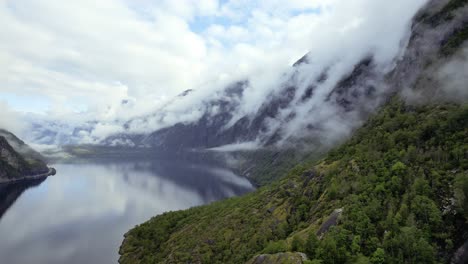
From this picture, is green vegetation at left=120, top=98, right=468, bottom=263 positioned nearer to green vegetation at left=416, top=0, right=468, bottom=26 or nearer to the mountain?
the mountain

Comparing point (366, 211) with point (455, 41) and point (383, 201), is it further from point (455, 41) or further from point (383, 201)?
point (455, 41)

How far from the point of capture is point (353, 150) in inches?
5241

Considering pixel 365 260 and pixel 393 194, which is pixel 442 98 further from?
pixel 365 260

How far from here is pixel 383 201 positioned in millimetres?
80812

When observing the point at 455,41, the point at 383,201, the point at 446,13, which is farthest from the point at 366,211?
the point at 446,13

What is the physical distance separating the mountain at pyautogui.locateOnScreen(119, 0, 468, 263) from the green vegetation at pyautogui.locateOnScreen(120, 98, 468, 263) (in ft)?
0.91

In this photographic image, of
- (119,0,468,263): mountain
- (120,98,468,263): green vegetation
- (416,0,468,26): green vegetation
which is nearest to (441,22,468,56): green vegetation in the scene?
(119,0,468,263): mountain

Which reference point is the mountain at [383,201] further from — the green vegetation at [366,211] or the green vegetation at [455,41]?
the green vegetation at [455,41]

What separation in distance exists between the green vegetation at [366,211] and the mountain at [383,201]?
0.91 ft

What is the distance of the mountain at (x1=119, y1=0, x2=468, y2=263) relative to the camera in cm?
6475

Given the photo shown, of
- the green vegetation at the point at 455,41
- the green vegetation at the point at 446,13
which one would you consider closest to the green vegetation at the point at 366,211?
the green vegetation at the point at 455,41

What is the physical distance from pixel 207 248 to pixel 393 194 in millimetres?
71891

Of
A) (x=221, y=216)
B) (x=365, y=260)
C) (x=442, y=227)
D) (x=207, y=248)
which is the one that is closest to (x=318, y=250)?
(x=365, y=260)

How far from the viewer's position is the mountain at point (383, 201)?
2549 inches
